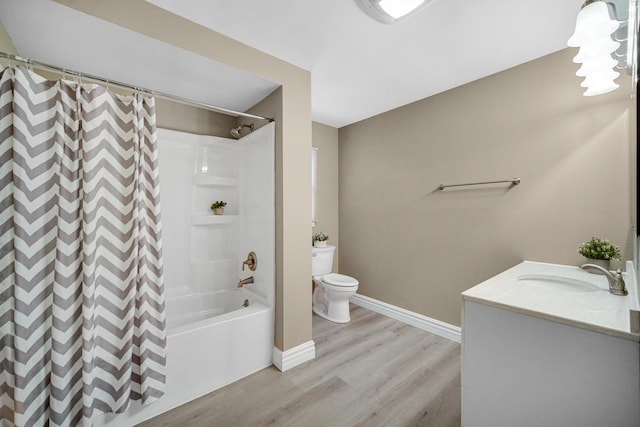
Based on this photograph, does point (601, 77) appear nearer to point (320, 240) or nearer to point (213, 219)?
point (320, 240)

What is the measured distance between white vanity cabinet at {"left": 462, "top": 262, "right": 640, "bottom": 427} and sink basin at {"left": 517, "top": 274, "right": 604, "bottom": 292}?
0.05 meters

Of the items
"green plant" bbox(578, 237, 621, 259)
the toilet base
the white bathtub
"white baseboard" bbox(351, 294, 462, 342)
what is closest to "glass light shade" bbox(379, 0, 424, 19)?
"green plant" bbox(578, 237, 621, 259)

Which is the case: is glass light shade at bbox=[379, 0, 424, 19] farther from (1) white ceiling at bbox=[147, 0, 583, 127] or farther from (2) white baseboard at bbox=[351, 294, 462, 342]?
(2) white baseboard at bbox=[351, 294, 462, 342]

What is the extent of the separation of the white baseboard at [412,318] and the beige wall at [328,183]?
1.96 ft

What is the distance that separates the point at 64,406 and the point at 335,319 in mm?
2052

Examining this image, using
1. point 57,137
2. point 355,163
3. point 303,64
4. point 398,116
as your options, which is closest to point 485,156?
point 398,116

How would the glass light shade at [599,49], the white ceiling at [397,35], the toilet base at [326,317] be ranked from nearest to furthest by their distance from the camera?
the glass light shade at [599,49], the white ceiling at [397,35], the toilet base at [326,317]

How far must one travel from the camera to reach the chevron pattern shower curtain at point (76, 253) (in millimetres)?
1122

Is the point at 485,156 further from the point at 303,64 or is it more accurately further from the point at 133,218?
the point at 133,218

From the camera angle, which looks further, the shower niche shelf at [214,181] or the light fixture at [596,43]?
the shower niche shelf at [214,181]

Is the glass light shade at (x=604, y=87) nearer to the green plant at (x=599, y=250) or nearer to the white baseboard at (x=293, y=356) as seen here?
the green plant at (x=599, y=250)

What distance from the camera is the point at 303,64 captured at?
76.8 inches

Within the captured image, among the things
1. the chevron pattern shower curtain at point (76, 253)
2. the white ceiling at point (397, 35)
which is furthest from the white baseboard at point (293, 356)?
the white ceiling at point (397, 35)

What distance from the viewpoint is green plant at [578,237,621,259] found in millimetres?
1479
